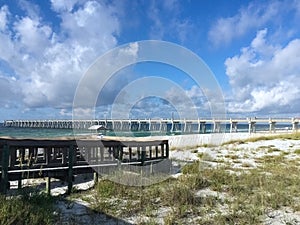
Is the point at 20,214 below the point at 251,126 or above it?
below

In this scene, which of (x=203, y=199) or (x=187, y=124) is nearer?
(x=203, y=199)

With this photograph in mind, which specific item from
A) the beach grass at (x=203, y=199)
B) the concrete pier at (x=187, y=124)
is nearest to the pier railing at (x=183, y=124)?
the concrete pier at (x=187, y=124)

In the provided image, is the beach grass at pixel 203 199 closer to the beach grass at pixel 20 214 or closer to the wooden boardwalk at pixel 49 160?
the wooden boardwalk at pixel 49 160

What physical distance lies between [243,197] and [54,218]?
3826 mm

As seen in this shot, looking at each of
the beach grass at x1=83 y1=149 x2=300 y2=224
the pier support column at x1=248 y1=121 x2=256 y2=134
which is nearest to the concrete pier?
the pier support column at x1=248 y1=121 x2=256 y2=134

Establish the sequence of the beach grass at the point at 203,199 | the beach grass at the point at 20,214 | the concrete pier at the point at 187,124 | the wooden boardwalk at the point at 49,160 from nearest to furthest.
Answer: the beach grass at the point at 20,214
the beach grass at the point at 203,199
the wooden boardwalk at the point at 49,160
the concrete pier at the point at 187,124

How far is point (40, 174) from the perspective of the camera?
6926mm

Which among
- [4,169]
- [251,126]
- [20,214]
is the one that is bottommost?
[20,214]

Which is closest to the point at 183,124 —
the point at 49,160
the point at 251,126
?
the point at 251,126

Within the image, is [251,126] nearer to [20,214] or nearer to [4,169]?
[4,169]

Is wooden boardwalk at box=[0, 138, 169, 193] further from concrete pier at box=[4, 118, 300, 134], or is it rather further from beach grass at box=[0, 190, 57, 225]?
concrete pier at box=[4, 118, 300, 134]

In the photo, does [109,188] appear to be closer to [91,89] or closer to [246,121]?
[91,89]

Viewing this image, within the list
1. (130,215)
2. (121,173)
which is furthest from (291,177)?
(130,215)

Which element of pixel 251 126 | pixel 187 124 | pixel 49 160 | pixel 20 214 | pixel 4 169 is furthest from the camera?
pixel 187 124
